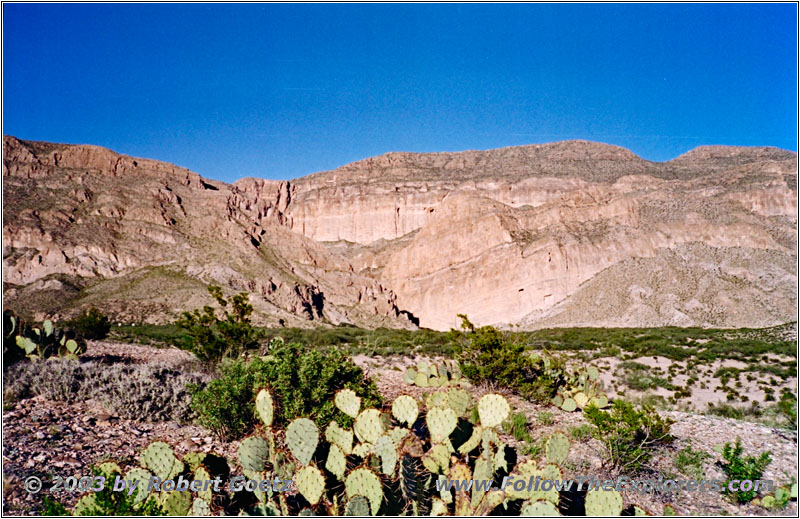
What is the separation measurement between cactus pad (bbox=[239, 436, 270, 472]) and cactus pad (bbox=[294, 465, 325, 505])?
1.86 feet

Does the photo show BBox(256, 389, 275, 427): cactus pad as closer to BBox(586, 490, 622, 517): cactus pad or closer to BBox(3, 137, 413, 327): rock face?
BBox(586, 490, 622, 517): cactus pad

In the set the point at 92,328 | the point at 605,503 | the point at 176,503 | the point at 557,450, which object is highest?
the point at 92,328

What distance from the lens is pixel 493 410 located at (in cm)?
617

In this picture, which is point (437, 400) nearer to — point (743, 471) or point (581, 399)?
point (743, 471)

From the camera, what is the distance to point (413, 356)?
23891 mm

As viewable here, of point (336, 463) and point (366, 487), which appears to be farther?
point (336, 463)

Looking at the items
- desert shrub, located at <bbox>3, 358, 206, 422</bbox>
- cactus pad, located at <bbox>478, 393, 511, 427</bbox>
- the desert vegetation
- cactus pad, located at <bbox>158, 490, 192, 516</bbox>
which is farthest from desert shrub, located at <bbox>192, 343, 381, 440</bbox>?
cactus pad, located at <bbox>158, 490, 192, 516</bbox>

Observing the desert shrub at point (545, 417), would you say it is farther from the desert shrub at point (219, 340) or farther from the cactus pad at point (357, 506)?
the desert shrub at point (219, 340)

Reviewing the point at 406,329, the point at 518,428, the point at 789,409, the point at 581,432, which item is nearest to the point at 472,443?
the point at 518,428

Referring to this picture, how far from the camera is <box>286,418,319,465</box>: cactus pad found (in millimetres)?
4922

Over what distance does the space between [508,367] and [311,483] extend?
25.1 ft

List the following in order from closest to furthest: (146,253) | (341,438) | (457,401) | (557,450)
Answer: (341,438), (557,450), (457,401), (146,253)

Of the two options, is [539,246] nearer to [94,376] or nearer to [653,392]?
[653,392]

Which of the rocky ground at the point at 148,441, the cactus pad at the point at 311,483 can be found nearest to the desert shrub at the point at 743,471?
the rocky ground at the point at 148,441
